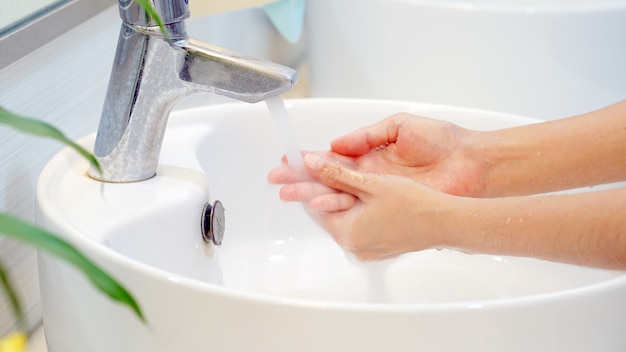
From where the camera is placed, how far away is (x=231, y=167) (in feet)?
2.82

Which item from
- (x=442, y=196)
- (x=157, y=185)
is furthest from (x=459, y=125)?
(x=157, y=185)

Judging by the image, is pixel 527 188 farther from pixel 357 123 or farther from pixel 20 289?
pixel 20 289

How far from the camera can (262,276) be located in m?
0.83

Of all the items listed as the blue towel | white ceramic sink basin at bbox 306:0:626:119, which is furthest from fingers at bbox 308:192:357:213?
the blue towel

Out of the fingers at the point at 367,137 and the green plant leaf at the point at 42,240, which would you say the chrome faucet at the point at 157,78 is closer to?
the fingers at the point at 367,137

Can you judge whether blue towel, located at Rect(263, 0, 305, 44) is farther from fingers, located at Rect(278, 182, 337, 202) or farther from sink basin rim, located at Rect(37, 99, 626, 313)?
sink basin rim, located at Rect(37, 99, 626, 313)

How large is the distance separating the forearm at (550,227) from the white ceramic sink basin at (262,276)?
6 centimetres

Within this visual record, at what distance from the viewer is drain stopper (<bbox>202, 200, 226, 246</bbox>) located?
764 millimetres

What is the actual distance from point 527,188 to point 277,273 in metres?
0.25

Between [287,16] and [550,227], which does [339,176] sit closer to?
[550,227]

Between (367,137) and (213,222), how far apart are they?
0.17m

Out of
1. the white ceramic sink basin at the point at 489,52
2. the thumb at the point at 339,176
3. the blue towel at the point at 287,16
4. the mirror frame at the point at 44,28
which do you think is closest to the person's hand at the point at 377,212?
the thumb at the point at 339,176

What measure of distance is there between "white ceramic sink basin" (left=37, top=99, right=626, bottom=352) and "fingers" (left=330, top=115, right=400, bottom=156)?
4 cm

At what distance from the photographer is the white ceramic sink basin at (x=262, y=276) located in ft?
1.70
